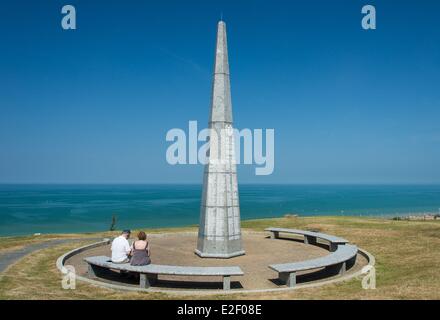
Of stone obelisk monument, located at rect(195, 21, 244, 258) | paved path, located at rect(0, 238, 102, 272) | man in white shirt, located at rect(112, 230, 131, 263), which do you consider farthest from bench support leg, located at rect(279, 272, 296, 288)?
paved path, located at rect(0, 238, 102, 272)

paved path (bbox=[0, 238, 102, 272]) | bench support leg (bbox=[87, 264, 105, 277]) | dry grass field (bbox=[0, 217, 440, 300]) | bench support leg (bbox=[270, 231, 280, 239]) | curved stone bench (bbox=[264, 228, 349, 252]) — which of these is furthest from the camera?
bench support leg (bbox=[270, 231, 280, 239])

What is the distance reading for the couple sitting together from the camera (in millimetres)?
9836

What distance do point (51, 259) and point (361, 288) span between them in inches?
396

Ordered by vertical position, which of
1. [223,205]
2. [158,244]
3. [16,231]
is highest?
[223,205]

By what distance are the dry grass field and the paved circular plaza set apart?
92 centimetres

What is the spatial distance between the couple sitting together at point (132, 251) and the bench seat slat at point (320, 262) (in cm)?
334

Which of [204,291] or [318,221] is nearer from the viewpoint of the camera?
[204,291]

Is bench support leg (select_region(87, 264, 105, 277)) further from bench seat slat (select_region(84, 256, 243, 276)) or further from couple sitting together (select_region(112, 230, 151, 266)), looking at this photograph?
bench seat slat (select_region(84, 256, 243, 276))

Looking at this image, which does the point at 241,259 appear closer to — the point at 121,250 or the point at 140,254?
the point at 140,254

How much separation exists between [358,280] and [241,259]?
14.4ft
